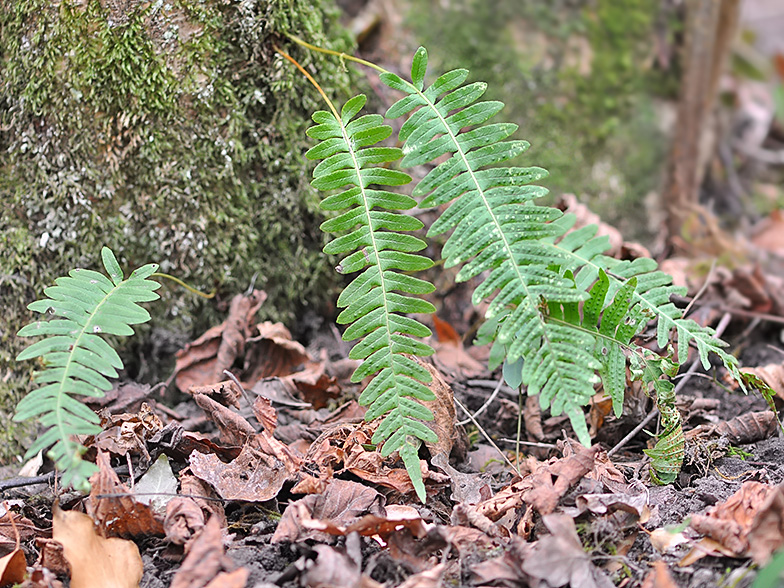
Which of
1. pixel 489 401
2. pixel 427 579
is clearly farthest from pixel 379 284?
pixel 427 579

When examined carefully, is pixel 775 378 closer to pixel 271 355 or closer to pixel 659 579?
pixel 659 579

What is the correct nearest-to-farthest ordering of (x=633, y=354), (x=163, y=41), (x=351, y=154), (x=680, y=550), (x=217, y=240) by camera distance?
(x=680, y=550) < (x=633, y=354) < (x=351, y=154) < (x=163, y=41) < (x=217, y=240)

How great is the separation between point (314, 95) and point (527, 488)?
1.62 meters

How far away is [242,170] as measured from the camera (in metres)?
2.32

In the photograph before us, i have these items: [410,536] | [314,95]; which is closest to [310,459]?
[410,536]

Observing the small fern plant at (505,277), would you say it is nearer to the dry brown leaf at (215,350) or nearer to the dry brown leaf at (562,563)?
the dry brown leaf at (562,563)

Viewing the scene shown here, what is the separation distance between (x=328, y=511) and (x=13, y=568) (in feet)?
2.28

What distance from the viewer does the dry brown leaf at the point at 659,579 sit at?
1.17 metres

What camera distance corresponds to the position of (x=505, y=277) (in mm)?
1547

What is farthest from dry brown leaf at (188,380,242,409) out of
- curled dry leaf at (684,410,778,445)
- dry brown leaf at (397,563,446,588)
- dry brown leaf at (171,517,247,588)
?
curled dry leaf at (684,410,778,445)

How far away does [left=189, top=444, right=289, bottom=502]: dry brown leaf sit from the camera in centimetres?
155

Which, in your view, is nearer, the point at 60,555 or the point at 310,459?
the point at 60,555

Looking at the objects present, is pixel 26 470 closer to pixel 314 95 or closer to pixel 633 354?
pixel 314 95

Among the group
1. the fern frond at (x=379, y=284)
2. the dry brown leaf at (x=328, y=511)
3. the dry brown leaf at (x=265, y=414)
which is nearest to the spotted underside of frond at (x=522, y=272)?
the fern frond at (x=379, y=284)
